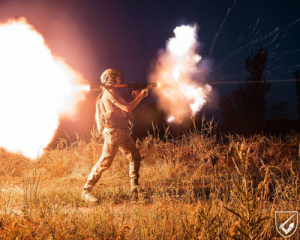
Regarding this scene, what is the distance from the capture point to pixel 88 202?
3.80m

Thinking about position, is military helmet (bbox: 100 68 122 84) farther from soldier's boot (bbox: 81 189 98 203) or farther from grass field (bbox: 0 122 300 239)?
soldier's boot (bbox: 81 189 98 203)

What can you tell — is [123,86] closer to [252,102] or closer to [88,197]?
[88,197]

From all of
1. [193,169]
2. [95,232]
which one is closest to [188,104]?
[193,169]

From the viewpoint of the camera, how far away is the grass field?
2330 millimetres

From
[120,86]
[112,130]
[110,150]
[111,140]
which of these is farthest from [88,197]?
[120,86]

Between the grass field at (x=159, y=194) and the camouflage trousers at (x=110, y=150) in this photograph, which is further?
the camouflage trousers at (x=110, y=150)

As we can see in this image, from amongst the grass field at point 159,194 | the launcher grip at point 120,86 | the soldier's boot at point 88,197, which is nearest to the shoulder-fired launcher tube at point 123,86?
the launcher grip at point 120,86

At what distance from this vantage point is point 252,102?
75.2 feet

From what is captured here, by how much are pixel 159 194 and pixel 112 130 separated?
129 centimetres

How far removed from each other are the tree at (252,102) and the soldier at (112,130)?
2082cm

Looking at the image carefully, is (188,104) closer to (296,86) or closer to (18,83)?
(18,83)

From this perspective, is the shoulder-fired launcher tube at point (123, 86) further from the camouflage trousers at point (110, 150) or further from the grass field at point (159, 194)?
the grass field at point (159, 194)

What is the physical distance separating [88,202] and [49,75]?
111 inches

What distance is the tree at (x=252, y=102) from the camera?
22.5 m
